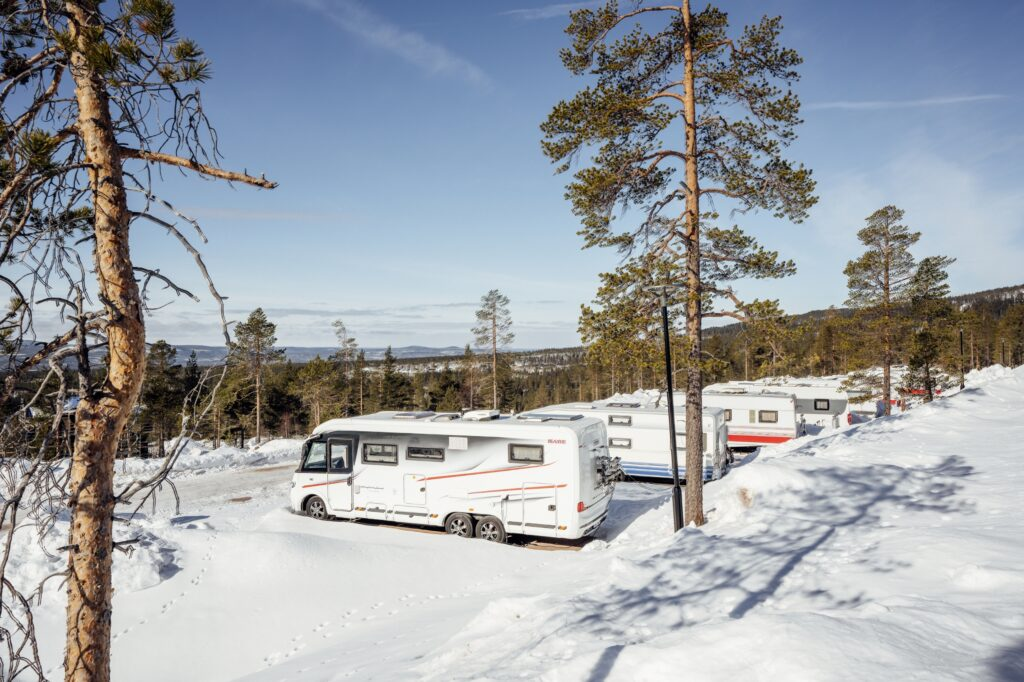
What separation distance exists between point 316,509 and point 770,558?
1116 cm

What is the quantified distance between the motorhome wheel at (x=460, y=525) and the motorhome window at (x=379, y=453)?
2038 millimetres

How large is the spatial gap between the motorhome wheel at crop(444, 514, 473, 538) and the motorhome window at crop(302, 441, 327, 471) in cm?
385

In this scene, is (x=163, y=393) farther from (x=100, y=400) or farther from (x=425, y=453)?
(x=100, y=400)

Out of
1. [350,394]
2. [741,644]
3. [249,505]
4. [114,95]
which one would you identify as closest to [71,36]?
[114,95]

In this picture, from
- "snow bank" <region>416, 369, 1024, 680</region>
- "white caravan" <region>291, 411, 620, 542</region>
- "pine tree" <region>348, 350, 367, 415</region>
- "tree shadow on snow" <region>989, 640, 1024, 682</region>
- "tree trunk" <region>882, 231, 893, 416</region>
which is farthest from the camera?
"pine tree" <region>348, 350, 367, 415</region>

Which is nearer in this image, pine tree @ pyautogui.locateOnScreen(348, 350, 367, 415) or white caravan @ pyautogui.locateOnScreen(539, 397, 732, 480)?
white caravan @ pyautogui.locateOnScreen(539, 397, 732, 480)

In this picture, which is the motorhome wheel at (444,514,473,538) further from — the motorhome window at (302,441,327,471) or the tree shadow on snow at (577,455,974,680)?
the tree shadow on snow at (577,455,974,680)

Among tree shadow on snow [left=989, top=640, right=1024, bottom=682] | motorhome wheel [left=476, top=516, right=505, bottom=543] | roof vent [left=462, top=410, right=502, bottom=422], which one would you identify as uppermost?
roof vent [left=462, top=410, right=502, bottom=422]

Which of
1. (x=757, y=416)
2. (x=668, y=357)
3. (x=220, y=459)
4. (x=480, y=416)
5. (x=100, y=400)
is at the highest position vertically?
(x=668, y=357)

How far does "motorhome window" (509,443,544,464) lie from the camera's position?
1336 centimetres

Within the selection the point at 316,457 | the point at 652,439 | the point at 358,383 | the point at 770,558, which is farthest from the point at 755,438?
the point at 358,383

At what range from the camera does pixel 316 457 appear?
15461 mm

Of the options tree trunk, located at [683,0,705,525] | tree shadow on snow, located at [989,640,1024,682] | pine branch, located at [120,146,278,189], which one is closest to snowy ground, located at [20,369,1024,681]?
tree shadow on snow, located at [989,640,1024,682]

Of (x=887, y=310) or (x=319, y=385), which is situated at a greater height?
(x=887, y=310)
